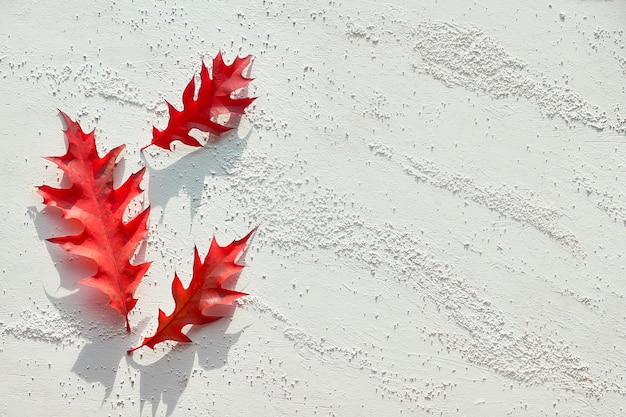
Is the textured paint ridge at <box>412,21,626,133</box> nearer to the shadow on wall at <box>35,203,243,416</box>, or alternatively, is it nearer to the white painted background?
the white painted background

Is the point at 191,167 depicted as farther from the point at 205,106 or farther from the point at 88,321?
the point at 88,321

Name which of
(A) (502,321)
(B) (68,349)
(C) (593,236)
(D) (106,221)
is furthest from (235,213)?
(C) (593,236)

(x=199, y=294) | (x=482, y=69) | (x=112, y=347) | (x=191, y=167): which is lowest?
(x=112, y=347)

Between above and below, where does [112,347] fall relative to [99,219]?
below

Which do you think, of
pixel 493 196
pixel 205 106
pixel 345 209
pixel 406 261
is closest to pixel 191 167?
pixel 205 106

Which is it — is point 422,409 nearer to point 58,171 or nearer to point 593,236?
point 593,236

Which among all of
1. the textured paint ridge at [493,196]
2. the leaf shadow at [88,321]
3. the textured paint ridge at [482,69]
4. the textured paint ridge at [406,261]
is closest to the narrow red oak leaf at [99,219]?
the leaf shadow at [88,321]
